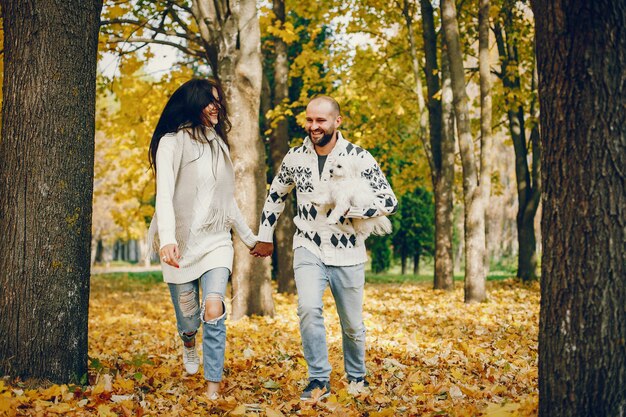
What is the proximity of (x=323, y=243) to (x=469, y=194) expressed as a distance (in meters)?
8.10

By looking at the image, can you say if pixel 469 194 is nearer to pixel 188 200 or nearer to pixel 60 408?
pixel 188 200

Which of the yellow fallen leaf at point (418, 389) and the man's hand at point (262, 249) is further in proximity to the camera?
the man's hand at point (262, 249)

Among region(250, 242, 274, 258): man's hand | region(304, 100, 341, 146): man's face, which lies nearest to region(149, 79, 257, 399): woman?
region(250, 242, 274, 258): man's hand

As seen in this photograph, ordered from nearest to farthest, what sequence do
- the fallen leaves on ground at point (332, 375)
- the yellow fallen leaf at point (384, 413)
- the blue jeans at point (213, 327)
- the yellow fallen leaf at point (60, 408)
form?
the yellow fallen leaf at point (60, 408) < the yellow fallen leaf at point (384, 413) < the fallen leaves on ground at point (332, 375) < the blue jeans at point (213, 327)

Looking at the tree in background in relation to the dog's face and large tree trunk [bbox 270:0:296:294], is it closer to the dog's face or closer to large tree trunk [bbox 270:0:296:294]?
large tree trunk [bbox 270:0:296:294]

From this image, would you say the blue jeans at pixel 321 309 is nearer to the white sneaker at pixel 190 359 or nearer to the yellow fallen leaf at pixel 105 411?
the white sneaker at pixel 190 359

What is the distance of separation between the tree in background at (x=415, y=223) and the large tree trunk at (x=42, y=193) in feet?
88.0

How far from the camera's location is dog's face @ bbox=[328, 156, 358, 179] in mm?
4863

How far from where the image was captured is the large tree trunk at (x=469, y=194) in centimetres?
1205

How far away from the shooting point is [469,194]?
40.7ft

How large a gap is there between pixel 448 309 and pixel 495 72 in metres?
9.09

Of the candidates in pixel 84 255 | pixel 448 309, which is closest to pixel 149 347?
pixel 84 255

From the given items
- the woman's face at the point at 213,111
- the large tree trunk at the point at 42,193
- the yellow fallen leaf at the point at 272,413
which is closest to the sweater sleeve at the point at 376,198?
the woman's face at the point at 213,111

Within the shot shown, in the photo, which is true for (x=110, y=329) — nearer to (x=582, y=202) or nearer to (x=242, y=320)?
(x=242, y=320)
